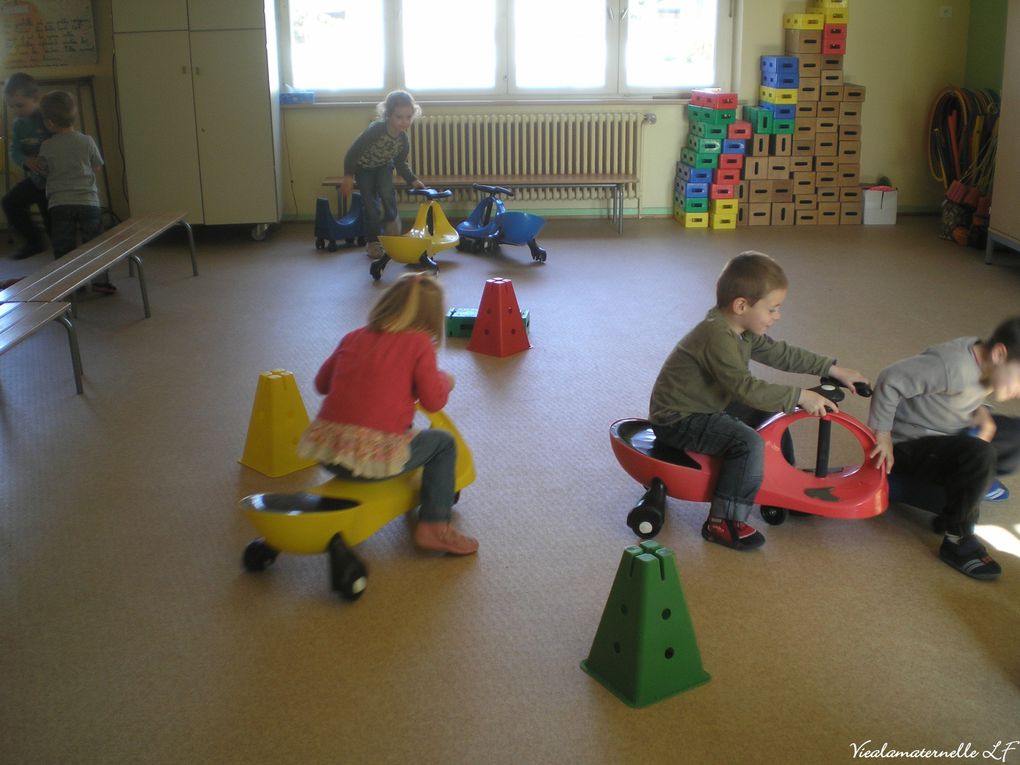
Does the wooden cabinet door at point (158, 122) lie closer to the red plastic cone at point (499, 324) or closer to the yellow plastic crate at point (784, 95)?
the red plastic cone at point (499, 324)

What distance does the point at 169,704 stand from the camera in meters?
2.40

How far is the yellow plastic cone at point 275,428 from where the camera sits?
143 inches

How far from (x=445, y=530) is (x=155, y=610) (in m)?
0.81

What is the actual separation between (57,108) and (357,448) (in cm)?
412

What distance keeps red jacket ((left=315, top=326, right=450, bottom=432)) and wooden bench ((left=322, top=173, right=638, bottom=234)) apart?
531cm

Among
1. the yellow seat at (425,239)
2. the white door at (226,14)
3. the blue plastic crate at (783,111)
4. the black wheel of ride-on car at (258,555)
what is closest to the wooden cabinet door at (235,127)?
the white door at (226,14)

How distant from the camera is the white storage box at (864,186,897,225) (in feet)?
27.5

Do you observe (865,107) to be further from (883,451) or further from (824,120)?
(883,451)

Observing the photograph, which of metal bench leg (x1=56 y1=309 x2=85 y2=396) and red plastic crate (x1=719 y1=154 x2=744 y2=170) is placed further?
red plastic crate (x1=719 y1=154 x2=744 y2=170)

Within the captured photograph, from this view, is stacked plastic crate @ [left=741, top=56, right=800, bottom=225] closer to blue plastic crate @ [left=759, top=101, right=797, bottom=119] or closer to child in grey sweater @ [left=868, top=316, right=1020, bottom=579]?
blue plastic crate @ [left=759, top=101, right=797, bottom=119]

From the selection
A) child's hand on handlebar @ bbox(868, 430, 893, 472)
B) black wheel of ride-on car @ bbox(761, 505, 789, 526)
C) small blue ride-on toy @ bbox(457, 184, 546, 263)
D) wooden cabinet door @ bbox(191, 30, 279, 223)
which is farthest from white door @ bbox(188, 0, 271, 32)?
child's hand on handlebar @ bbox(868, 430, 893, 472)

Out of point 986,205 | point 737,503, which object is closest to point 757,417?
point 737,503

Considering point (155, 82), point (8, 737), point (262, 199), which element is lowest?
point (8, 737)

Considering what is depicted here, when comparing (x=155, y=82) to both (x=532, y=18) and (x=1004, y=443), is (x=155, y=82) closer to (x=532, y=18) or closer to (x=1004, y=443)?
(x=532, y=18)
